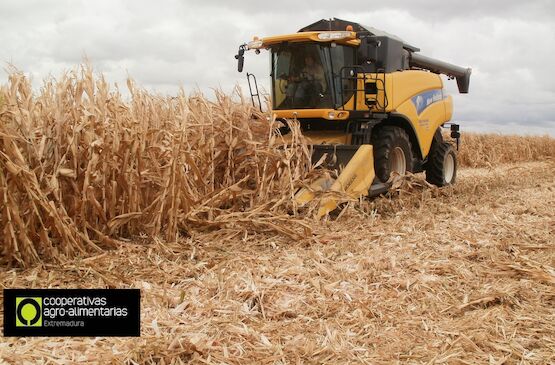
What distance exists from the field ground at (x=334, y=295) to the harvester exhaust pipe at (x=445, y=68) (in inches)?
192

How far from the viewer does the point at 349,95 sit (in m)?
8.13

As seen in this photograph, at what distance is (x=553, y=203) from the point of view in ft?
24.8

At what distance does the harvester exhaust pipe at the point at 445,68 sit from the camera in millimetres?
10258

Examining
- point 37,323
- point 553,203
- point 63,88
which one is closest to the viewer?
point 37,323

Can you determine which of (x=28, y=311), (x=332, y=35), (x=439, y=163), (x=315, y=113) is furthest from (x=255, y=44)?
(x=28, y=311)

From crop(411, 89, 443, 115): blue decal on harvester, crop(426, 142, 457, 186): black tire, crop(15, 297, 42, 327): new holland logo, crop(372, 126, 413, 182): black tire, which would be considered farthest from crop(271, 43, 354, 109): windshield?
crop(15, 297, 42, 327): new holland logo

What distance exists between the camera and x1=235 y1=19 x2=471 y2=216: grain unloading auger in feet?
25.1

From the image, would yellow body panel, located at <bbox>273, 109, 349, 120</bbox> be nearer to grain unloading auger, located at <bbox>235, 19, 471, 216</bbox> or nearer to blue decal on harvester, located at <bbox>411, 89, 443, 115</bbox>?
grain unloading auger, located at <bbox>235, 19, 471, 216</bbox>

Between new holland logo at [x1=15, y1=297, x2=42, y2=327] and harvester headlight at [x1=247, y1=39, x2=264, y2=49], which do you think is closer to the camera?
new holland logo at [x1=15, y1=297, x2=42, y2=327]

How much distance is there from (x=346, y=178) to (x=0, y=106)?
12.5ft

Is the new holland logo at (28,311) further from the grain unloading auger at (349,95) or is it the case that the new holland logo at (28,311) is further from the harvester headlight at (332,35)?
the harvester headlight at (332,35)

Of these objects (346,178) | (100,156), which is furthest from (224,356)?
(346,178)

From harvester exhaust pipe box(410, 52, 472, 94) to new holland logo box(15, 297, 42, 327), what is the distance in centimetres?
804

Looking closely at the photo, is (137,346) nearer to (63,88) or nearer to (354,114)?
(63,88)
